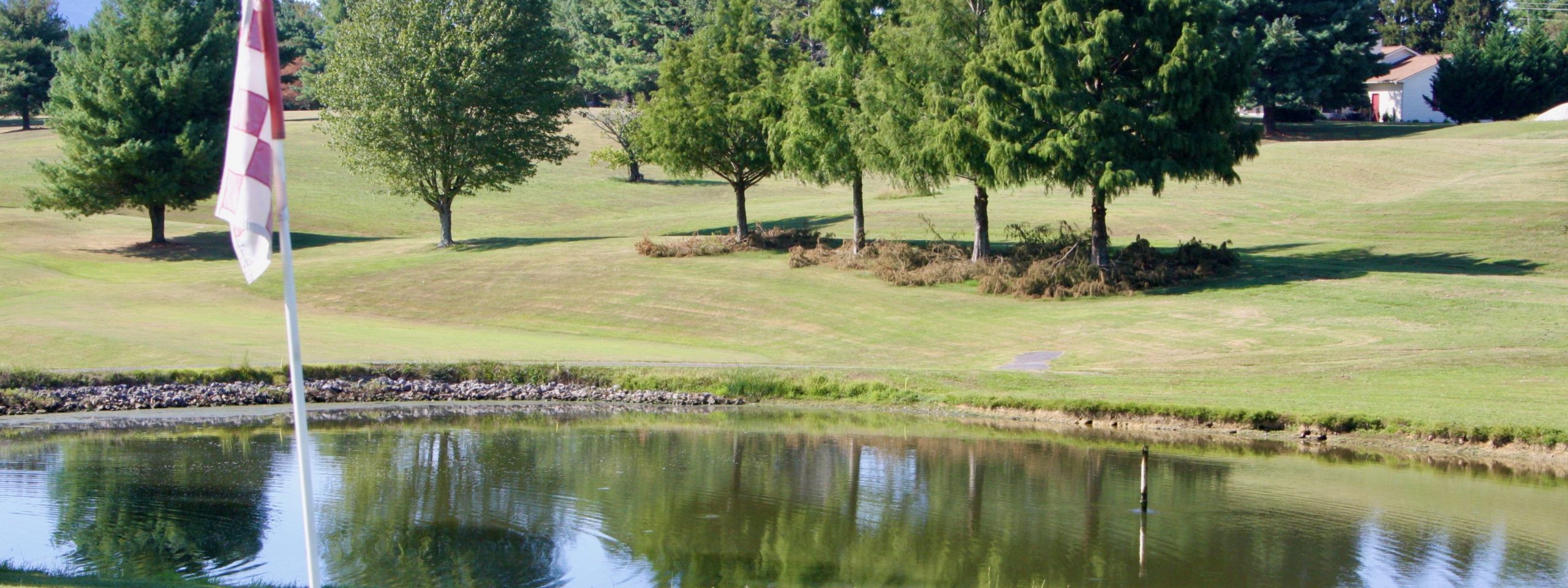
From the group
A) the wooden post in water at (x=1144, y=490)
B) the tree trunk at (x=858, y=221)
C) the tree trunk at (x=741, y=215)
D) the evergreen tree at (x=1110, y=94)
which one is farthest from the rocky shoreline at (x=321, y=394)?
the tree trunk at (x=741, y=215)

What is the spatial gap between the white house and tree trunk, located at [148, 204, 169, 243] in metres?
88.6

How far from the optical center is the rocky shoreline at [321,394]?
27.6 m

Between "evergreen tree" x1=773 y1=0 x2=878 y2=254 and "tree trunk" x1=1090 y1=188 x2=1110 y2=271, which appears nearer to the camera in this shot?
"tree trunk" x1=1090 y1=188 x2=1110 y2=271

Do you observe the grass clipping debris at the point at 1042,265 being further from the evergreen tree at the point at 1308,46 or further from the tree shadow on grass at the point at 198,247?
the evergreen tree at the point at 1308,46

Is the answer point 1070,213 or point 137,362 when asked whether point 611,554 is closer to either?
point 137,362

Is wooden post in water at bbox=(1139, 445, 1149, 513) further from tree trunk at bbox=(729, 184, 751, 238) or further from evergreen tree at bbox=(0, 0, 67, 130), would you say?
evergreen tree at bbox=(0, 0, 67, 130)

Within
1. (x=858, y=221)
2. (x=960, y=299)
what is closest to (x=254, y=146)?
(x=960, y=299)

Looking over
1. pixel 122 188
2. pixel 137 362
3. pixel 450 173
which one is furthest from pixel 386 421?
pixel 122 188

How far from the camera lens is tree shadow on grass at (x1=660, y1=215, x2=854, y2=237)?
59531mm

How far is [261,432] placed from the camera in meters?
26.2

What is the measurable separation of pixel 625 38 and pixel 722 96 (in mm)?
73523

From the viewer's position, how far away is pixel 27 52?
102 meters

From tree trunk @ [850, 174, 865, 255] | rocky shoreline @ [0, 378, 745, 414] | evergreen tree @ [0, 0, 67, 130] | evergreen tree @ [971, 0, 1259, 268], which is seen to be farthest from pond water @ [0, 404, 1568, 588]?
evergreen tree @ [0, 0, 67, 130]

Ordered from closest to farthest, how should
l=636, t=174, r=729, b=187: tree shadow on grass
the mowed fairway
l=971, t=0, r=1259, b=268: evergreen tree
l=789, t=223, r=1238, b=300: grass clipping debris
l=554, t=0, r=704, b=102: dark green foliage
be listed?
the mowed fairway
l=971, t=0, r=1259, b=268: evergreen tree
l=789, t=223, r=1238, b=300: grass clipping debris
l=636, t=174, r=729, b=187: tree shadow on grass
l=554, t=0, r=704, b=102: dark green foliage
